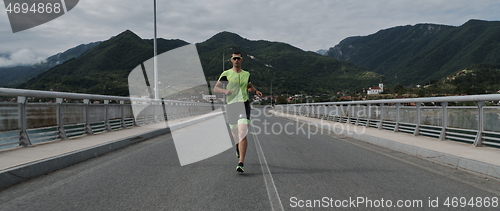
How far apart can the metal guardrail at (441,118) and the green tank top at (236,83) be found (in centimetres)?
578

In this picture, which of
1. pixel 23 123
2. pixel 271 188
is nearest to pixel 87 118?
pixel 23 123

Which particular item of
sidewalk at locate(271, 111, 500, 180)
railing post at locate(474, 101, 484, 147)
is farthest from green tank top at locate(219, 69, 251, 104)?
railing post at locate(474, 101, 484, 147)

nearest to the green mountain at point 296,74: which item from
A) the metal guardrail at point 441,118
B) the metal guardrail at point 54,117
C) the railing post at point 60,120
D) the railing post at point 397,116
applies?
the metal guardrail at point 441,118

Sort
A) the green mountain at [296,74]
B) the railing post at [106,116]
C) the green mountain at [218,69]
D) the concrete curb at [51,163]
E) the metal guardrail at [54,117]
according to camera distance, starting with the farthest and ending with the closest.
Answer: the green mountain at [296,74] < the green mountain at [218,69] < the railing post at [106,116] < the metal guardrail at [54,117] < the concrete curb at [51,163]

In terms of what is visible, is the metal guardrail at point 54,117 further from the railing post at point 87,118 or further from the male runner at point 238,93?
the male runner at point 238,93

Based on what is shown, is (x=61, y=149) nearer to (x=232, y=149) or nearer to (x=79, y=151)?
(x=79, y=151)

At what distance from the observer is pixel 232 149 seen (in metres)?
8.95

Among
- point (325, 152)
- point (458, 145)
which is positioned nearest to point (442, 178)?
point (325, 152)

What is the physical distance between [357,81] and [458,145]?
13920 cm

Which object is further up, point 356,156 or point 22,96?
point 22,96

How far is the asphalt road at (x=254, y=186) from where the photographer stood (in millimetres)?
3975

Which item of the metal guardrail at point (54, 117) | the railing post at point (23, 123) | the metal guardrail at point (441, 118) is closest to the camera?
the metal guardrail at point (54, 117)

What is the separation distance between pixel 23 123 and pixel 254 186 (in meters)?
5.96

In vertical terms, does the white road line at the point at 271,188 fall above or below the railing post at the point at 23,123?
below
